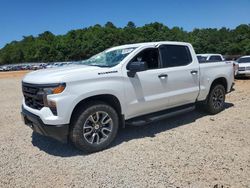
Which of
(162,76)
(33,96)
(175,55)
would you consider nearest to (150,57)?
(162,76)

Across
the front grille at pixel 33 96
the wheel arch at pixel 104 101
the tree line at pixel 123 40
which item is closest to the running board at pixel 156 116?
the wheel arch at pixel 104 101

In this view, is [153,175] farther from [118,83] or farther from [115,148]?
[118,83]

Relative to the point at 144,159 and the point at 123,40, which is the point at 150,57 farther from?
the point at 123,40

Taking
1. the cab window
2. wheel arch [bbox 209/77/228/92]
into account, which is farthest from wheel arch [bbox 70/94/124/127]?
wheel arch [bbox 209/77/228/92]

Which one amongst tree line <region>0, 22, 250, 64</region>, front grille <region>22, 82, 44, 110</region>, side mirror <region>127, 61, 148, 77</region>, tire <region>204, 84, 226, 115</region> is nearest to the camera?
front grille <region>22, 82, 44, 110</region>

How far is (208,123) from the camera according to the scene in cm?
642

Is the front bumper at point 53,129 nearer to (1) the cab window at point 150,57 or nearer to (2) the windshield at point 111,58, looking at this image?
(2) the windshield at point 111,58

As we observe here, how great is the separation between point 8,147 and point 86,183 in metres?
2.29

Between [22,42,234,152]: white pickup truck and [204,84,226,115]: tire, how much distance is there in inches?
24.4

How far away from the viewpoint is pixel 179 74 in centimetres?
592

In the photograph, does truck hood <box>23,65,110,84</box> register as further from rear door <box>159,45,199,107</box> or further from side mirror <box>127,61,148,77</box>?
rear door <box>159,45,199,107</box>

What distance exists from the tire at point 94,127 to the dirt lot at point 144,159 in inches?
7.8

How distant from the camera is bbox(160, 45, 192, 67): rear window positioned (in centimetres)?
582

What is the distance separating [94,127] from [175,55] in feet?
8.39
